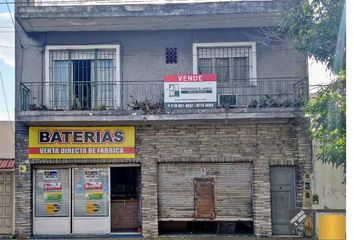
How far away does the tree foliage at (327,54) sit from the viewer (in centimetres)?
720

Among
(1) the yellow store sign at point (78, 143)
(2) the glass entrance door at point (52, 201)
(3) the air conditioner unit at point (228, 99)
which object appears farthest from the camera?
(3) the air conditioner unit at point (228, 99)

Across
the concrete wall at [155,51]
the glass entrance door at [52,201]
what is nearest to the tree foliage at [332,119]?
the concrete wall at [155,51]

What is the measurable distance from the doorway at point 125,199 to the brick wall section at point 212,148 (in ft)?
2.13

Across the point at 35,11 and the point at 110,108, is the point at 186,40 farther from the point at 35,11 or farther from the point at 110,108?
the point at 35,11

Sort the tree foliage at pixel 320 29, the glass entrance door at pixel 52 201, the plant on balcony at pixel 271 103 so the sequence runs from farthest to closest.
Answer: the glass entrance door at pixel 52 201 < the plant on balcony at pixel 271 103 < the tree foliage at pixel 320 29

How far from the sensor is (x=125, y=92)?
12.1 meters

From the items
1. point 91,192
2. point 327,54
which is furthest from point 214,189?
point 327,54

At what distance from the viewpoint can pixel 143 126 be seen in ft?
38.8

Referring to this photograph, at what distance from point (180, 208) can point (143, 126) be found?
2717mm

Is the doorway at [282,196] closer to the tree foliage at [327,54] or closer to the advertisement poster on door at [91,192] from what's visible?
the tree foliage at [327,54]

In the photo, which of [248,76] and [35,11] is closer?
[35,11]

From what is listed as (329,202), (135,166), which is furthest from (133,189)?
(329,202)

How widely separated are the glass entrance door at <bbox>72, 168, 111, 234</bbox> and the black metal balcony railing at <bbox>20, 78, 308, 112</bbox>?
210 cm

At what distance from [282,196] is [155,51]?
5.90 metres
